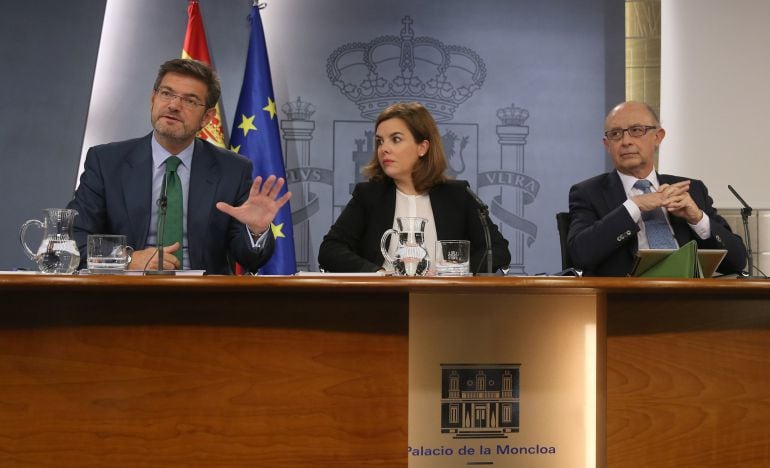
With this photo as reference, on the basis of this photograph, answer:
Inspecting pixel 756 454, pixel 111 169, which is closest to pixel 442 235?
pixel 111 169

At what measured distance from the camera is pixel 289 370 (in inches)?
71.7

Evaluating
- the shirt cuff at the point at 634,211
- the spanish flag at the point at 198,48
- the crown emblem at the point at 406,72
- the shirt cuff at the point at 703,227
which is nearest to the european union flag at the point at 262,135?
the spanish flag at the point at 198,48

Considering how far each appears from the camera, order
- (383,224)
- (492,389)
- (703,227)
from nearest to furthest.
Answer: (492,389) → (703,227) → (383,224)

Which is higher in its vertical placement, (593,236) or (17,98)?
(17,98)

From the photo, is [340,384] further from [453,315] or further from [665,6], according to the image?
[665,6]

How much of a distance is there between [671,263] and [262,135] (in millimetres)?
2510

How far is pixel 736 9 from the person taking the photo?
405cm

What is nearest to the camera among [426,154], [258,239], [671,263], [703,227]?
[671,263]

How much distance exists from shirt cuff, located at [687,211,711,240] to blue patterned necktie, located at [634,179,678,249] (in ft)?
0.29

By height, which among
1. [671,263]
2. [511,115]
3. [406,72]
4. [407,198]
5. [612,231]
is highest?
[406,72]

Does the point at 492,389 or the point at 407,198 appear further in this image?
the point at 407,198

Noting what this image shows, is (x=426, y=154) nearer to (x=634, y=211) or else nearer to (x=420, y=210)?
(x=420, y=210)

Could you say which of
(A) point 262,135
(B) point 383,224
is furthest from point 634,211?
(A) point 262,135

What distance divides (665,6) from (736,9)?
34cm
